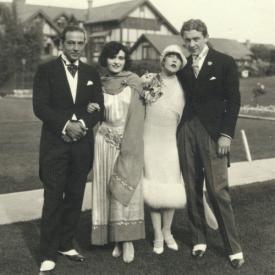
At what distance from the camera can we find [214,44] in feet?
188

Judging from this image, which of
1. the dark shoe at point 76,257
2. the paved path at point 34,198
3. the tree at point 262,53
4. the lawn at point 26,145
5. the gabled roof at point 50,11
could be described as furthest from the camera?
the tree at point 262,53

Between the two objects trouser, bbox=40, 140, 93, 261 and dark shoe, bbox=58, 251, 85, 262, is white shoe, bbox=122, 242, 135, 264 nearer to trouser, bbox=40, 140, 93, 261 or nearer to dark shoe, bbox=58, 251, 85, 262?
dark shoe, bbox=58, 251, 85, 262

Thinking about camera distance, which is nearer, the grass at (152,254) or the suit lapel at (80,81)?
the suit lapel at (80,81)

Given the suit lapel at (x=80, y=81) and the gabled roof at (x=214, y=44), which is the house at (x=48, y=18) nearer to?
the gabled roof at (x=214, y=44)

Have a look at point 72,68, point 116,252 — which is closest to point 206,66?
point 72,68

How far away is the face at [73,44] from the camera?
427 cm

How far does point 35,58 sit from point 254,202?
125 ft

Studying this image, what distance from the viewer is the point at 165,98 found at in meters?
4.71

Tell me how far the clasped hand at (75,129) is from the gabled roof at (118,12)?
47427mm

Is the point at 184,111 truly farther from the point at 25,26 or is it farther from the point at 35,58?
the point at 25,26

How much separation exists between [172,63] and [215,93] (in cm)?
48

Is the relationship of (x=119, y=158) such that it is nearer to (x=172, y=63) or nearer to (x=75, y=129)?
(x=75, y=129)

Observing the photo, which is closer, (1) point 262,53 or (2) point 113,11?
(2) point 113,11

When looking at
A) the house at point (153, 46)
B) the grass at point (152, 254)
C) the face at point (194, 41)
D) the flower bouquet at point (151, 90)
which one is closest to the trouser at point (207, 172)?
the grass at point (152, 254)
